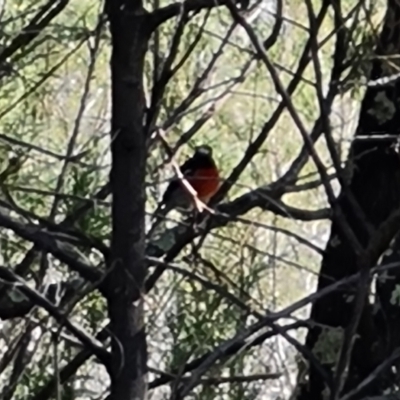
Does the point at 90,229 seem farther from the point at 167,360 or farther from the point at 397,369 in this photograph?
the point at 397,369

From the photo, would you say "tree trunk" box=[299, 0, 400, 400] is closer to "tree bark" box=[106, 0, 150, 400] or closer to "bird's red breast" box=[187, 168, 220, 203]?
"bird's red breast" box=[187, 168, 220, 203]

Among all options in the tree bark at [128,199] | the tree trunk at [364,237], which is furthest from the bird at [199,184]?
the tree bark at [128,199]

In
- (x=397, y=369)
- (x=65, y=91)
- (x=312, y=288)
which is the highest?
(x=65, y=91)

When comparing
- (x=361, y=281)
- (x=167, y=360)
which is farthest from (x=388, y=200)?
(x=361, y=281)

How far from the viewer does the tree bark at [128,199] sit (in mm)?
1512

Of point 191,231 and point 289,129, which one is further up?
point 289,129

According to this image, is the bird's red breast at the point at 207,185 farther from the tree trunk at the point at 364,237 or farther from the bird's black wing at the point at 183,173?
the tree trunk at the point at 364,237

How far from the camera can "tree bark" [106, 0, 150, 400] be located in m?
1.51

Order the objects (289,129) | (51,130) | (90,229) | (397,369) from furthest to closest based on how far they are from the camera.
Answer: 1. (289,129)
2. (51,130)
3. (397,369)
4. (90,229)

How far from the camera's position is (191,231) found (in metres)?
1.63

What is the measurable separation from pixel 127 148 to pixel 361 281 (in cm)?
43

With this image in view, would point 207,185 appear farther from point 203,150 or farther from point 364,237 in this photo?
point 364,237

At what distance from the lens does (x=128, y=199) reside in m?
1.53

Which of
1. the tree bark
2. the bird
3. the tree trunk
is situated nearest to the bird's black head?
the bird
